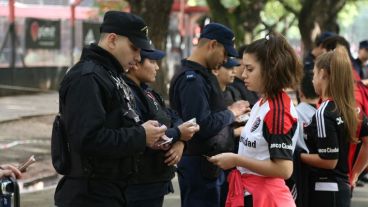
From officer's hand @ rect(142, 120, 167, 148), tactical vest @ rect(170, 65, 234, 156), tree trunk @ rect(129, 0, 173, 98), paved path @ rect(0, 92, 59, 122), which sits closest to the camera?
officer's hand @ rect(142, 120, 167, 148)

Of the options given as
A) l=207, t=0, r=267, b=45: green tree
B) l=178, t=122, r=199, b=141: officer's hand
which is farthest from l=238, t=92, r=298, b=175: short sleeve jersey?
l=207, t=0, r=267, b=45: green tree

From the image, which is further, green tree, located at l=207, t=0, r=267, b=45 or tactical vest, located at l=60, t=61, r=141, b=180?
green tree, located at l=207, t=0, r=267, b=45

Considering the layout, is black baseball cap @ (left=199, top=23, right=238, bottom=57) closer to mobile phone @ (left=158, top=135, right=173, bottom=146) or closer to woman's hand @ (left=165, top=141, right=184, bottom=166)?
woman's hand @ (left=165, top=141, right=184, bottom=166)

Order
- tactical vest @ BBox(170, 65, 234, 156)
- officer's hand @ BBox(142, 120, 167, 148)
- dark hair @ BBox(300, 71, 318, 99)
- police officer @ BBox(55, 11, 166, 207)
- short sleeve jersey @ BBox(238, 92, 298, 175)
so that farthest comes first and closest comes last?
dark hair @ BBox(300, 71, 318, 99)
tactical vest @ BBox(170, 65, 234, 156)
short sleeve jersey @ BBox(238, 92, 298, 175)
officer's hand @ BBox(142, 120, 167, 148)
police officer @ BBox(55, 11, 166, 207)

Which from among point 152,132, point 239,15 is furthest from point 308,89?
point 239,15

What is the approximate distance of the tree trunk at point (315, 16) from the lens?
22.5 metres

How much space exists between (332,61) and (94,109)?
1858 mm

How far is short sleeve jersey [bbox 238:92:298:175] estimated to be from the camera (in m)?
3.64

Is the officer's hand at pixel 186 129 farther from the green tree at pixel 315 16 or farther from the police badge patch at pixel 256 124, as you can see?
the green tree at pixel 315 16

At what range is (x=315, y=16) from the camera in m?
22.7

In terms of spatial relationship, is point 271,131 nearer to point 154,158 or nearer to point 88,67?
point 154,158

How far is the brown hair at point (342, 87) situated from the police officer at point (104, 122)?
56.8 inches

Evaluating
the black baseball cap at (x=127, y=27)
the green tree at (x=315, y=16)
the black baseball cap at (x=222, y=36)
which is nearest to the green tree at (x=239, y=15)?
the green tree at (x=315, y=16)

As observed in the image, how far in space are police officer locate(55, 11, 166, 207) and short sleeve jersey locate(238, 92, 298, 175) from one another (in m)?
0.55
